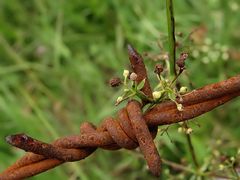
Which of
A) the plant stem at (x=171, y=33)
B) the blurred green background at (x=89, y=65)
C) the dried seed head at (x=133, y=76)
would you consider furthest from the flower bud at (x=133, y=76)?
the blurred green background at (x=89, y=65)

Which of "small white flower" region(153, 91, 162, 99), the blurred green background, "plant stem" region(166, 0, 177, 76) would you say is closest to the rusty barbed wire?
"small white flower" region(153, 91, 162, 99)

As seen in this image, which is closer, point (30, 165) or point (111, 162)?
point (30, 165)

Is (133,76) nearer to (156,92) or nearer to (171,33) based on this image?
(156,92)

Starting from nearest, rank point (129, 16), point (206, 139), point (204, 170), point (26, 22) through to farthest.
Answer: point (204, 170) < point (206, 139) < point (129, 16) < point (26, 22)

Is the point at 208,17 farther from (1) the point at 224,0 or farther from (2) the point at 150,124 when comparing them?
(2) the point at 150,124

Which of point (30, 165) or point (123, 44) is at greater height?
point (123, 44)

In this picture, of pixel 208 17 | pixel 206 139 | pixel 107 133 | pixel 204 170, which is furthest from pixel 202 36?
pixel 107 133

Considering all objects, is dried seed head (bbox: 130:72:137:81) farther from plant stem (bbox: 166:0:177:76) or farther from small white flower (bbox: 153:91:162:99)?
plant stem (bbox: 166:0:177:76)
